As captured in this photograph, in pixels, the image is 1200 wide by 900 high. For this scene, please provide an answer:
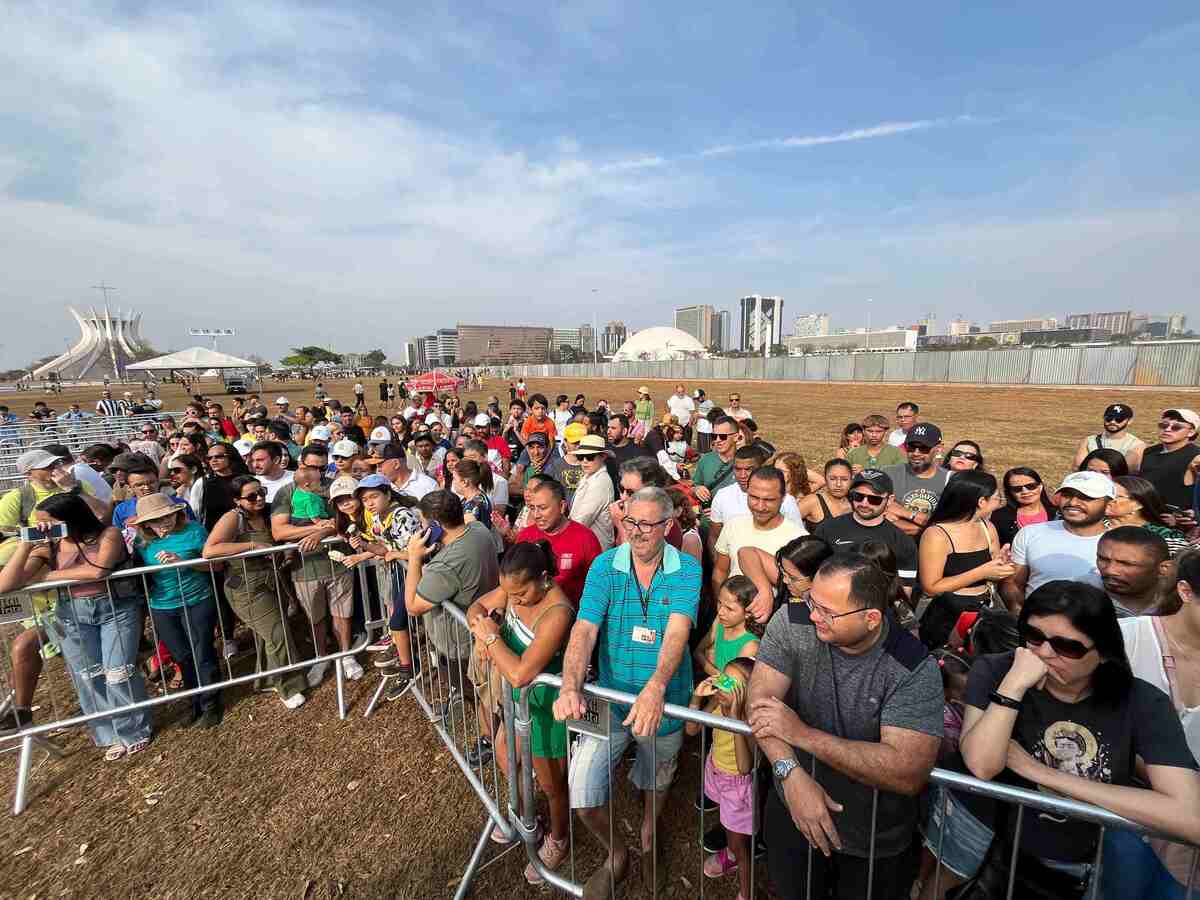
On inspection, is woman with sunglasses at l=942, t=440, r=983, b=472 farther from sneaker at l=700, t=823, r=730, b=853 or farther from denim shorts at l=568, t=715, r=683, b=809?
denim shorts at l=568, t=715, r=683, b=809

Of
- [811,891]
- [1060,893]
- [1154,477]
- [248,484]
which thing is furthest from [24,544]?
[1154,477]

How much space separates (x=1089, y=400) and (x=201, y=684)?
31.9m

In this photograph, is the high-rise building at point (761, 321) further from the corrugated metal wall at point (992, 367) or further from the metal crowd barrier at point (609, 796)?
the metal crowd barrier at point (609, 796)

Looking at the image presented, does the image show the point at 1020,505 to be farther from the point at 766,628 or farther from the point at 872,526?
the point at 766,628

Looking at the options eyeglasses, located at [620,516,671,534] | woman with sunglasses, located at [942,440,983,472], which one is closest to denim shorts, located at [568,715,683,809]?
eyeglasses, located at [620,516,671,534]

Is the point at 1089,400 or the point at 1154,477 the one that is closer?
the point at 1154,477

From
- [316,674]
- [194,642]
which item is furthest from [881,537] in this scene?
[194,642]

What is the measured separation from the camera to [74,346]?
308ft

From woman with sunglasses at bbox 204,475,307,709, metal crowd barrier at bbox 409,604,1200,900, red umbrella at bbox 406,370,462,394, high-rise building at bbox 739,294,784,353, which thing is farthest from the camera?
high-rise building at bbox 739,294,784,353

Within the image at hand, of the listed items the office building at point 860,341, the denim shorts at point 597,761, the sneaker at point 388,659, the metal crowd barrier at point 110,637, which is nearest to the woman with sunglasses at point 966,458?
the denim shorts at point 597,761

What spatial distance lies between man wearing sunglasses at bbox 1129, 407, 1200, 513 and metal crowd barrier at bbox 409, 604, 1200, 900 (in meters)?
5.05

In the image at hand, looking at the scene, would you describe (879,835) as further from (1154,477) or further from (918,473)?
(1154,477)

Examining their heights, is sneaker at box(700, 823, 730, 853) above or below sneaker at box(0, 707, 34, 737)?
below

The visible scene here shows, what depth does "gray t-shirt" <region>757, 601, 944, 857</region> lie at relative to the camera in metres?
1.79
